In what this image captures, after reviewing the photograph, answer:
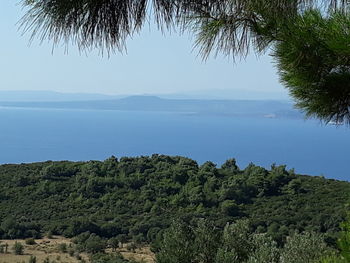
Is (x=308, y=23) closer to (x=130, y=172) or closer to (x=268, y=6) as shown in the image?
(x=268, y=6)

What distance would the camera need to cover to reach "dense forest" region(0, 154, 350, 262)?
19.7m

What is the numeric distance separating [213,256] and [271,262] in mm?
1648

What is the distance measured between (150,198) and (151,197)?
0.08 m

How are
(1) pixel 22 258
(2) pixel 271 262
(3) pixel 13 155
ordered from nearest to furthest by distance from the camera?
(2) pixel 271 262, (1) pixel 22 258, (3) pixel 13 155

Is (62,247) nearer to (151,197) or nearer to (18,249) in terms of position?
(18,249)

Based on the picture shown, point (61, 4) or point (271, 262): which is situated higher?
point (61, 4)

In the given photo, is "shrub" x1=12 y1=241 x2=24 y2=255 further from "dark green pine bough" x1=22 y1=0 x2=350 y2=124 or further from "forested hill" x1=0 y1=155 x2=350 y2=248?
"dark green pine bough" x1=22 y1=0 x2=350 y2=124

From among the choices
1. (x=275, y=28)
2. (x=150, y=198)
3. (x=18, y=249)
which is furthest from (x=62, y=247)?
(x=275, y=28)

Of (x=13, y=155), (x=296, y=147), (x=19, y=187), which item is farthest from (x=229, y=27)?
(x=296, y=147)

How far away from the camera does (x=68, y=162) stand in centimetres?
2653

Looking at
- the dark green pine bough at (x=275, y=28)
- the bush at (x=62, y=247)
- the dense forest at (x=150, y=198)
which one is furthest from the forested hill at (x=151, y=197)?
the dark green pine bough at (x=275, y=28)

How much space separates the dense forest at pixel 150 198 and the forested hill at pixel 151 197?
0.04 meters

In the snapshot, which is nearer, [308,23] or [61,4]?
[61,4]

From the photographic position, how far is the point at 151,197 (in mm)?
23438
